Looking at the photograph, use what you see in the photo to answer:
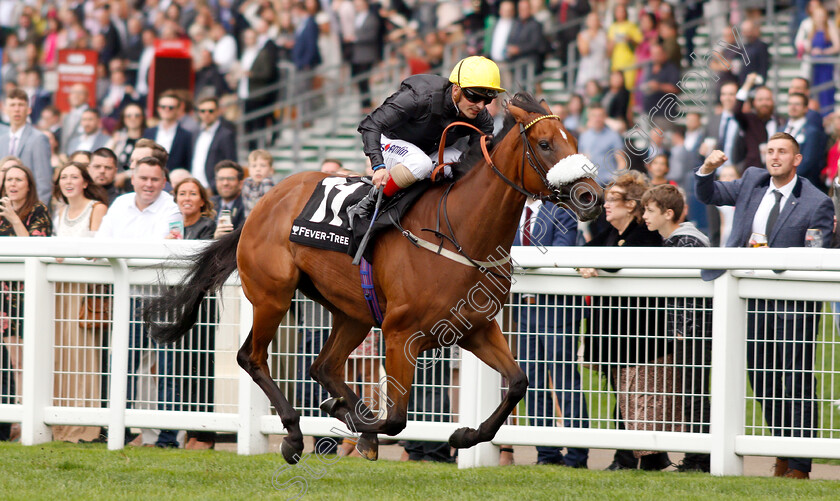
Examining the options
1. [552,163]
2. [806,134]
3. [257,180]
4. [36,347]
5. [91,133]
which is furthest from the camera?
[91,133]

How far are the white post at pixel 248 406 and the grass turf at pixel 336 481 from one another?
155 mm

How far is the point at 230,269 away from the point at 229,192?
7.18 feet

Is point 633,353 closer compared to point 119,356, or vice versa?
point 633,353

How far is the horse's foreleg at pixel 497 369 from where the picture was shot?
5336 mm

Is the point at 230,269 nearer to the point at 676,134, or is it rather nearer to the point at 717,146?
the point at 717,146

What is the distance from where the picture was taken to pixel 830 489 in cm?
548

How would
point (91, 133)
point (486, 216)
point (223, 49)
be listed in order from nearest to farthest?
point (486, 216) < point (91, 133) < point (223, 49)

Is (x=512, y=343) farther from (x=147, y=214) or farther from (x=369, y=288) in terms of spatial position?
(x=147, y=214)

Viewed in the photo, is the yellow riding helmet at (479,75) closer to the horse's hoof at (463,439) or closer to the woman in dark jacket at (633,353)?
the woman in dark jacket at (633,353)

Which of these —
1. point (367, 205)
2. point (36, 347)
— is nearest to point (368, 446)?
point (367, 205)

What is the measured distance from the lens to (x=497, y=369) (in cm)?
546

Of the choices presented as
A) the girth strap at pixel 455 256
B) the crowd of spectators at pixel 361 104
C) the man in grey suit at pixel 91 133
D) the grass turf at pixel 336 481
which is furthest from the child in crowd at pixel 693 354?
the man in grey suit at pixel 91 133

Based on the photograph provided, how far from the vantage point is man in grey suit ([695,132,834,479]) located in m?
5.78

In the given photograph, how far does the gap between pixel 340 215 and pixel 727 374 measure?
214 cm
